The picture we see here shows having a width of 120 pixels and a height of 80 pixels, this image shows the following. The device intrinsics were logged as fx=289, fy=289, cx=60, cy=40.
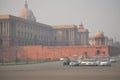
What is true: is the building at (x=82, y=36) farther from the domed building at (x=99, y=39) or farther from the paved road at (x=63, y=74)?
the paved road at (x=63, y=74)

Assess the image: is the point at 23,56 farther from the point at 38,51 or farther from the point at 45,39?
the point at 45,39

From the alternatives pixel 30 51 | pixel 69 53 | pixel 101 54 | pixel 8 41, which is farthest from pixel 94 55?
pixel 8 41

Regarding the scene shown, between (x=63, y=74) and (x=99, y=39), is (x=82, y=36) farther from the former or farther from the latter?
(x=63, y=74)

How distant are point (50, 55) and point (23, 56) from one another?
7.07m

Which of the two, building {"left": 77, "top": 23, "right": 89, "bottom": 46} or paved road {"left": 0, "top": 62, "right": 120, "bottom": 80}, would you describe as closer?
paved road {"left": 0, "top": 62, "right": 120, "bottom": 80}

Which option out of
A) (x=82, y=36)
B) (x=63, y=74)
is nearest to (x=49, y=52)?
(x=82, y=36)

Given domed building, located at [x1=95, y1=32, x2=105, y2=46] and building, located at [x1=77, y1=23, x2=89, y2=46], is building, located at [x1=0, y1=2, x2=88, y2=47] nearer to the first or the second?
building, located at [x1=77, y1=23, x2=89, y2=46]

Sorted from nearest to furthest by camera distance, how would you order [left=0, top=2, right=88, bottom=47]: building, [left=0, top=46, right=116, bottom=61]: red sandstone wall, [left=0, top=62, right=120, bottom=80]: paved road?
[left=0, top=62, right=120, bottom=80]: paved road < [left=0, top=46, right=116, bottom=61]: red sandstone wall < [left=0, top=2, right=88, bottom=47]: building

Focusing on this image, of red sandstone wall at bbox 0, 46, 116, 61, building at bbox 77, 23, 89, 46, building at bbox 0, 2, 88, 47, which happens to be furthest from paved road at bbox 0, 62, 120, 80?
building at bbox 77, 23, 89, 46

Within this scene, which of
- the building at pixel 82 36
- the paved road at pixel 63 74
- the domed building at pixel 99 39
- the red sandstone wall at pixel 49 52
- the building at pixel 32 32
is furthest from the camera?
the building at pixel 82 36

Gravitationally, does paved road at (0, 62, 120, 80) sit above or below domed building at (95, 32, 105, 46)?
below

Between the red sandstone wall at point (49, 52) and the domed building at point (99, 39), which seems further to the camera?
the domed building at point (99, 39)

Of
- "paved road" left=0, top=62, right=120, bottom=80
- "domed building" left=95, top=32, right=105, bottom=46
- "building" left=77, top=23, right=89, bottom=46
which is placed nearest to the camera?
"paved road" left=0, top=62, right=120, bottom=80

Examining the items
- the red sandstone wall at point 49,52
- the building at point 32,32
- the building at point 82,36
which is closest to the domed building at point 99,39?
the red sandstone wall at point 49,52
